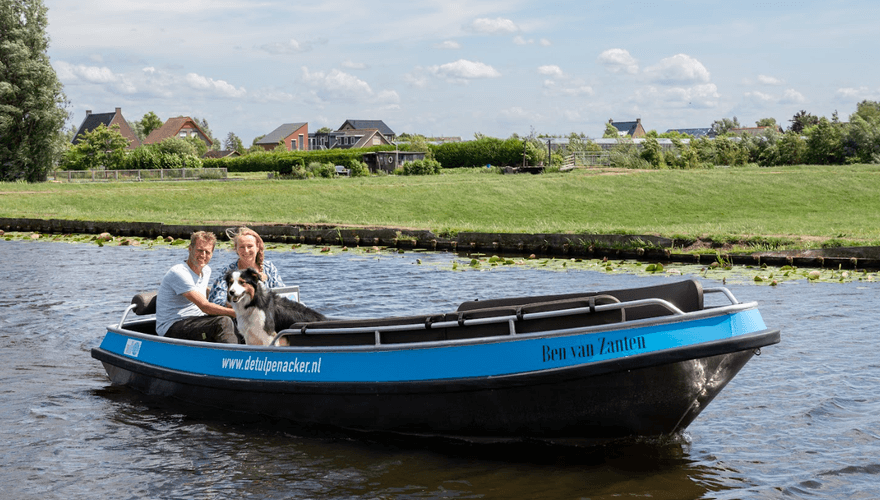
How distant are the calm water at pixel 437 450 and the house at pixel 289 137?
109920 millimetres

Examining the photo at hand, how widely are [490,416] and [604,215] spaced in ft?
76.2

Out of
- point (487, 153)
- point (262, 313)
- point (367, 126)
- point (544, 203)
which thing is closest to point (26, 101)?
point (487, 153)

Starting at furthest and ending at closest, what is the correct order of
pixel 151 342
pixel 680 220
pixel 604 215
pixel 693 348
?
pixel 604 215 < pixel 680 220 < pixel 151 342 < pixel 693 348

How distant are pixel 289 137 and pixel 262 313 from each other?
381 feet

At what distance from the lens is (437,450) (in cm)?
761

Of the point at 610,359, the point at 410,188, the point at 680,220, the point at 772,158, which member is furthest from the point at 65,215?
the point at 772,158

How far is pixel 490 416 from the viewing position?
291 inches

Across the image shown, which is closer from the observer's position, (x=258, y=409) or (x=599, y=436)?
(x=599, y=436)

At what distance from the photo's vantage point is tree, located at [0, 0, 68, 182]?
5734cm

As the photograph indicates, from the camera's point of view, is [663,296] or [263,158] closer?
[663,296]

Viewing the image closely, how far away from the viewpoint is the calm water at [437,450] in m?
6.80

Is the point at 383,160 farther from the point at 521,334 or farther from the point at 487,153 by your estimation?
the point at 521,334

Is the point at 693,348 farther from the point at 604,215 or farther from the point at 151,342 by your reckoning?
the point at 604,215

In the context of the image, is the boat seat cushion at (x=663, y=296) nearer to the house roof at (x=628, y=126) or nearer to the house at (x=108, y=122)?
the house at (x=108, y=122)
